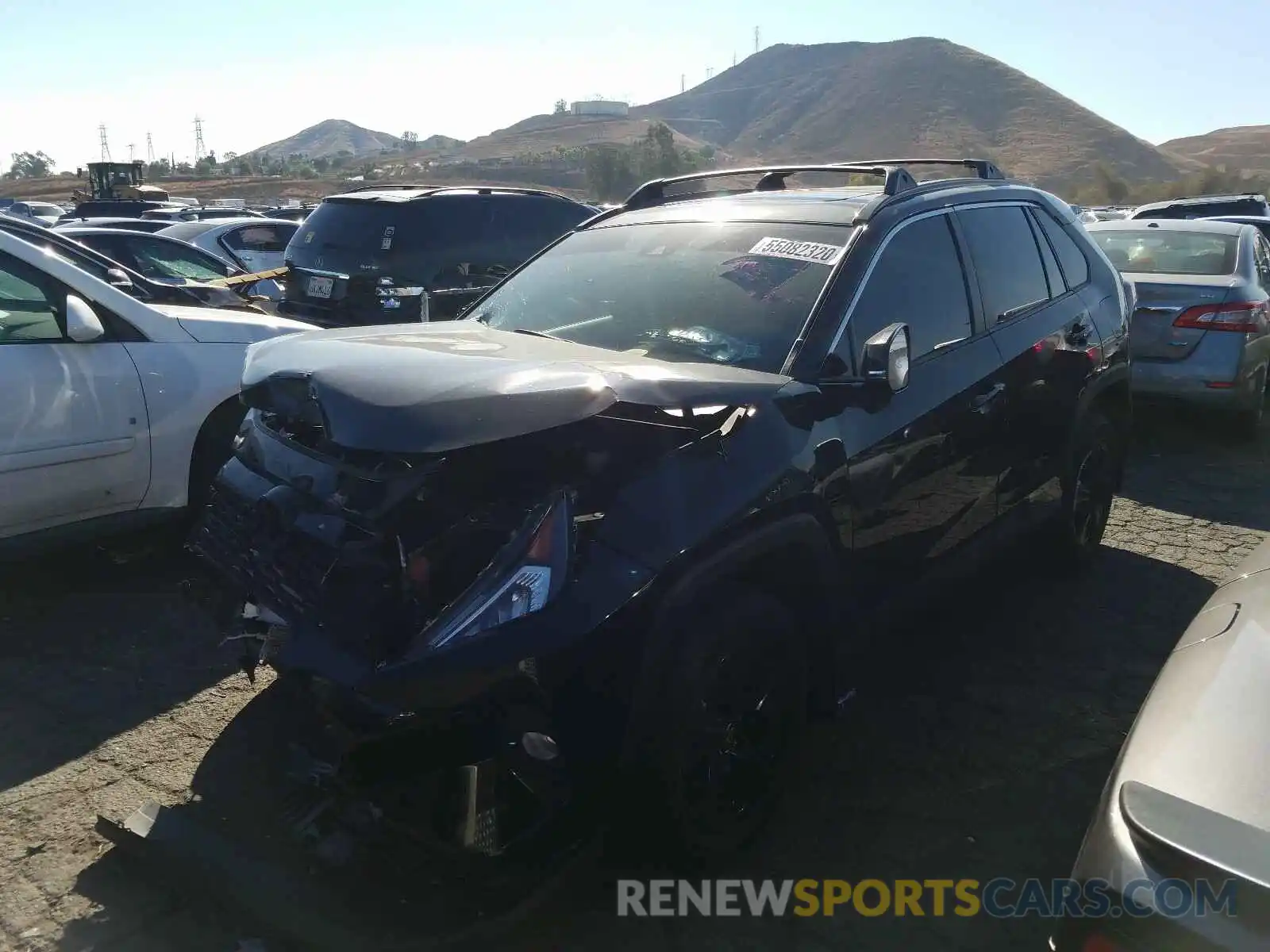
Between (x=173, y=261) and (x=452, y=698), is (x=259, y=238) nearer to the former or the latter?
(x=173, y=261)

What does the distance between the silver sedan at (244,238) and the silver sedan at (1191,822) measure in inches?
442

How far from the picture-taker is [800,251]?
3.28 meters

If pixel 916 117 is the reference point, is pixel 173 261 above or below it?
below

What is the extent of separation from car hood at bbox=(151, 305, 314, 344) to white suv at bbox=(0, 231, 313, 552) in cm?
1

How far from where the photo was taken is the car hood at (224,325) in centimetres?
479

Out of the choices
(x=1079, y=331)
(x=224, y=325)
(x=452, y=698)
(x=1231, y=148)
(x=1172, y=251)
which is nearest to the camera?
(x=452, y=698)

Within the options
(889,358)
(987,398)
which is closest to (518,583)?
(889,358)

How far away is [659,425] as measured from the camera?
96.7 inches

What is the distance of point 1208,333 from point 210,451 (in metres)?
7.01

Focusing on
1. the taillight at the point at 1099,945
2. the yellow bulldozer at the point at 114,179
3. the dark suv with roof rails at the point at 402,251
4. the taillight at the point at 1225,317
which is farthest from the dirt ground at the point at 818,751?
the yellow bulldozer at the point at 114,179

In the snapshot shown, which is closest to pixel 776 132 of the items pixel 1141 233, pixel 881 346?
pixel 1141 233

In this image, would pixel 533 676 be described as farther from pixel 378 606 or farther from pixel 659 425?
pixel 659 425

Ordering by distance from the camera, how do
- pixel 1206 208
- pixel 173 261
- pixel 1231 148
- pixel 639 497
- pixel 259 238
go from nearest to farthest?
pixel 639 497, pixel 173 261, pixel 259 238, pixel 1206 208, pixel 1231 148

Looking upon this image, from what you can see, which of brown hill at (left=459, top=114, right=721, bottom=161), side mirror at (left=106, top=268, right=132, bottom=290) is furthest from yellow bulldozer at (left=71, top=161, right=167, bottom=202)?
brown hill at (left=459, top=114, right=721, bottom=161)
